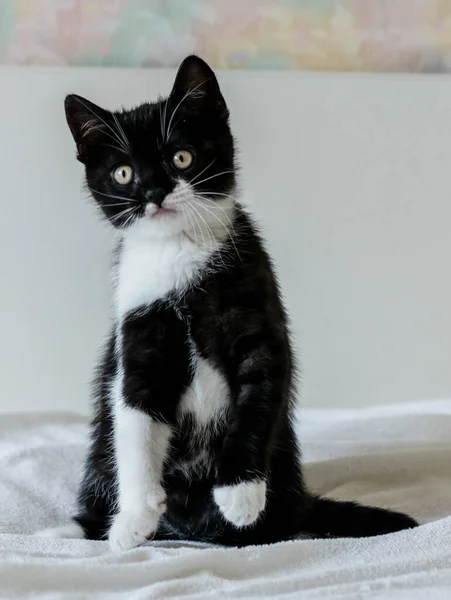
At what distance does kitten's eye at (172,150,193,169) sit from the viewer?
1.16 metres

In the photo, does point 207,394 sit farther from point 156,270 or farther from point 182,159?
point 182,159

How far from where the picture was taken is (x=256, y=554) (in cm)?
98

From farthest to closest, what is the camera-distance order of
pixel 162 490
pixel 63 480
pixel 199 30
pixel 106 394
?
pixel 199 30 < pixel 63 480 < pixel 106 394 < pixel 162 490

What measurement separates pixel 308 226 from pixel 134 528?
1.15 metres

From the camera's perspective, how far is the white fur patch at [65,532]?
44.7 inches

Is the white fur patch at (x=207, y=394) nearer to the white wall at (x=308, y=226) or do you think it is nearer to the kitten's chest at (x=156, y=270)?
the kitten's chest at (x=156, y=270)

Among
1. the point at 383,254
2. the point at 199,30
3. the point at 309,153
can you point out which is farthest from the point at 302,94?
the point at 383,254

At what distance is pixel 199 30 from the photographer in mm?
1938

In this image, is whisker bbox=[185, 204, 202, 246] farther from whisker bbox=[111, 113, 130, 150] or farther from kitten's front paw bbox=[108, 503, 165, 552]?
kitten's front paw bbox=[108, 503, 165, 552]

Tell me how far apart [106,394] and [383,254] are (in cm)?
101

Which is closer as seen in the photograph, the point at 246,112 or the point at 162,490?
the point at 162,490

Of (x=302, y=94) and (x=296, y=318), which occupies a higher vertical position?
(x=302, y=94)

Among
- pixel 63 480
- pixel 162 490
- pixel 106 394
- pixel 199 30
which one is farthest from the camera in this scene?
pixel 199 30

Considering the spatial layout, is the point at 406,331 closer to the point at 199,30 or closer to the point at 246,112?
the point at 246,112
